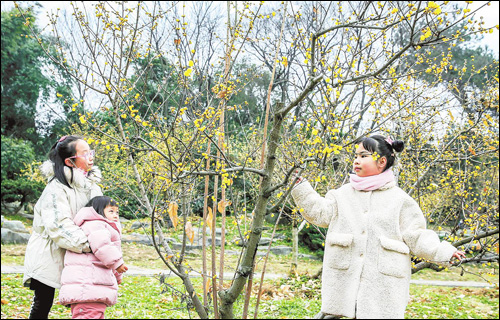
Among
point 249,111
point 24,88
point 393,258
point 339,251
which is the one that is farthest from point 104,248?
point 24,88

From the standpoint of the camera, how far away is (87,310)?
2383mm

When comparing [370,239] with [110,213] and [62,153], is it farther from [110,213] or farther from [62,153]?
[62,153]

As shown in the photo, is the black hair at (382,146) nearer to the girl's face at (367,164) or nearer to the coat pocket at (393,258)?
the girl's face at (367,164)

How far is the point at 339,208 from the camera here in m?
2.46

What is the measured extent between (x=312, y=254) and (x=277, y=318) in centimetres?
674

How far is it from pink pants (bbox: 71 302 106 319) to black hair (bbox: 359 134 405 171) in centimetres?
178

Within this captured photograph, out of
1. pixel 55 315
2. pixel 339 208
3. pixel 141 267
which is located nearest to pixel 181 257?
pixel 339 208

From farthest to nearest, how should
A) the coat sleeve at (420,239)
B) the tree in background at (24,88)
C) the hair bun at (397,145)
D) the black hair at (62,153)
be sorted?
the tree in background at (24,88), the black hair at (62,153), the hair bun at (397,145), the coat sleeve at (420,239)

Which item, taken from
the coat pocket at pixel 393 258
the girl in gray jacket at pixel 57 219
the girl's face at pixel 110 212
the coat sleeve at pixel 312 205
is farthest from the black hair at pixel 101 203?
the coat pocket at pixel 393 258

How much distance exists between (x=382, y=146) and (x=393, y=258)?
639 mm

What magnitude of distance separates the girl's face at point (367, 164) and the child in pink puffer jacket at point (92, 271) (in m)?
1.47

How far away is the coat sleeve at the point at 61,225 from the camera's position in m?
2.41

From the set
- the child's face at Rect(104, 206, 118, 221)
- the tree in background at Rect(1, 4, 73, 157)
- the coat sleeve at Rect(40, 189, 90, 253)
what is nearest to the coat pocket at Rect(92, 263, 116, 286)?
the coat sleeve at Rect(40, 189, 90, 253)

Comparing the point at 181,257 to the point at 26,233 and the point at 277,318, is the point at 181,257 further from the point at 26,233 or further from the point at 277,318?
the point at 26,233
